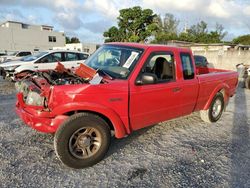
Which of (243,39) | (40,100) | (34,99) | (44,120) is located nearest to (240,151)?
(44,120)

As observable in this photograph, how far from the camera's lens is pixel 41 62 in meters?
10.3

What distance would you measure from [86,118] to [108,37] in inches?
1955

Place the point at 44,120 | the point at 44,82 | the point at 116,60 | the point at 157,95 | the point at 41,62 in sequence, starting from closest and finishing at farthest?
the point at 44,120, the point at 44,82, the point at 157,95, the point at 116,60, the point at 41,62

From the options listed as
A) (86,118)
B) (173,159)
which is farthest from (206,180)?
(86,118)

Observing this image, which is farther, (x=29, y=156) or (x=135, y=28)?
(x=135, y=28)

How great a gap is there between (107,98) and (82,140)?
74cm

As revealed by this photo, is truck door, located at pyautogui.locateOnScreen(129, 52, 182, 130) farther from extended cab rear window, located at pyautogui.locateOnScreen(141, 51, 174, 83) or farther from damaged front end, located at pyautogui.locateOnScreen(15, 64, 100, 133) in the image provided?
damaged front end, located at pyautogui.locateOnScreen(15, 64, 100, 133)

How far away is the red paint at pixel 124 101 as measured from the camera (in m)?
3.34

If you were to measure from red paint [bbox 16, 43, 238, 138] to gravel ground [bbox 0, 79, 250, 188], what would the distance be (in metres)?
0.52

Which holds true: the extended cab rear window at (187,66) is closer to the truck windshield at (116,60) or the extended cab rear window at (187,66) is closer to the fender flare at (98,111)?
the truck windshield at (116,60)

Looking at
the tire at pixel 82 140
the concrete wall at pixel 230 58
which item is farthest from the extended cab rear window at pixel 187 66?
the concrete wall at pixel 230 58

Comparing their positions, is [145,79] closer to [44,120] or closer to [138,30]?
[44,120]

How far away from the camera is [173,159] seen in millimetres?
3949

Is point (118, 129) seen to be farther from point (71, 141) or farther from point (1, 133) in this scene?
point (1, 133)
